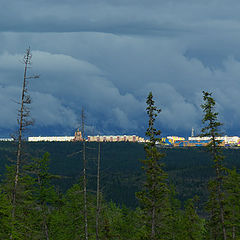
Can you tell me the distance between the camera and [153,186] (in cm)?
4259

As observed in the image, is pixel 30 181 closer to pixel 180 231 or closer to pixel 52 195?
pixel 52 195

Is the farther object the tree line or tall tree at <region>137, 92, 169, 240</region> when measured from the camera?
tall tree at <region>137, 92, 169, 240</region>

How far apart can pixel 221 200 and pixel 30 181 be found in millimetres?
21227

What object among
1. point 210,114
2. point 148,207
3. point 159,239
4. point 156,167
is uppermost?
point 210,114

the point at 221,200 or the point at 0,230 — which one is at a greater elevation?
the point at 221,200

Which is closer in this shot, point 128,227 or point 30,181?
point 30,181

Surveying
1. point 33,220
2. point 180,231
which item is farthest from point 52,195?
point 180,231

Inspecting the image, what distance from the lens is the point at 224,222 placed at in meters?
43.1

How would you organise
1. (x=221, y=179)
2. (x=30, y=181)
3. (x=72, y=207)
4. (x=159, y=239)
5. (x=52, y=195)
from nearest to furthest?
(x=221, y=179)
(x=159, y=239)
(x=30, y=181)
(x=52, y=195)
(x=72, y=207)

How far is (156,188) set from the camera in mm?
42750

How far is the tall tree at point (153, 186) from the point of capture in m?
42.2

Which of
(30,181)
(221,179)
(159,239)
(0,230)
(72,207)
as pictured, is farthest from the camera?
(72,207)

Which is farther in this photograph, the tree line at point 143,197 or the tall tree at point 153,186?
the tall tree at point 153,186

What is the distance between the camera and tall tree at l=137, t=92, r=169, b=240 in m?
42.2
